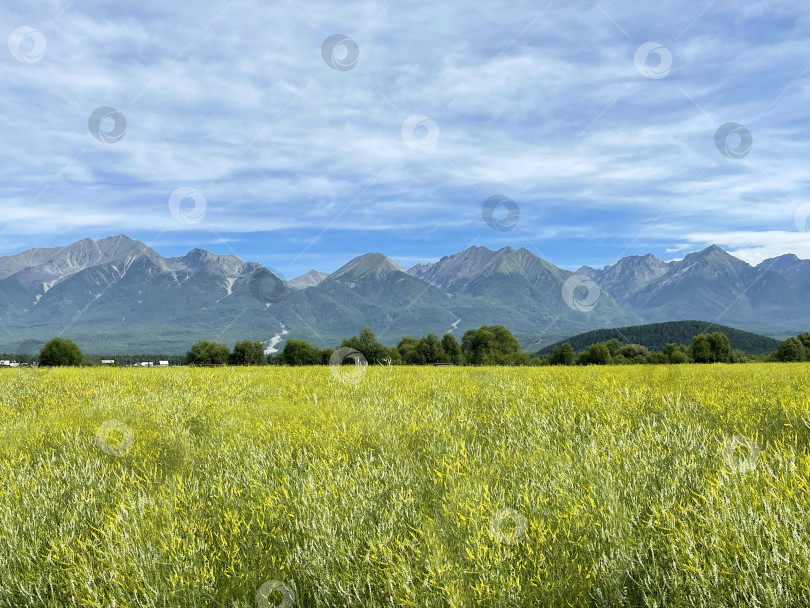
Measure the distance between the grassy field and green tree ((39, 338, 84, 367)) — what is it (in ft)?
255

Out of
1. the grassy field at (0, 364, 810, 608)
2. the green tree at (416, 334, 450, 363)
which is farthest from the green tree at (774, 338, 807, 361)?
the grassy field at (0, 364, 810, 608)

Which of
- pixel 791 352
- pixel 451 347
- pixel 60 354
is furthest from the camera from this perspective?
pixel 451 347

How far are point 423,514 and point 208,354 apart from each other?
7970cm

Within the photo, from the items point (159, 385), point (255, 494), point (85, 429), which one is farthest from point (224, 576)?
point (159, 385)

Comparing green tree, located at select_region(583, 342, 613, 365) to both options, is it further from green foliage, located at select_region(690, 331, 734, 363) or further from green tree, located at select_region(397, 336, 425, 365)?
green tree, located at select_region(397, 336, 425, 365)

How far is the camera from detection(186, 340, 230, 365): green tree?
68500 mm

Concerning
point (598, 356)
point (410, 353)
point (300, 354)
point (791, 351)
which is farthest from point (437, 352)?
point (791, 351)

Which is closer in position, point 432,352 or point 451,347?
point 432,352

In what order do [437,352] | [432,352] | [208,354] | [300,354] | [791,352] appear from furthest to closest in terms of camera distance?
[432,352] < [437,352] < [208,354] < [300,354] < [791,352]

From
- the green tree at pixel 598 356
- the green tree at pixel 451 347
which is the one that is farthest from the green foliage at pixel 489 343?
the green tree at pixel 598 356

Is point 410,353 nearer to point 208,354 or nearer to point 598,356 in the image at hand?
point 208,354

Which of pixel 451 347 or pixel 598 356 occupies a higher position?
pixel 451 347

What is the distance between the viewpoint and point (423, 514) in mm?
4121

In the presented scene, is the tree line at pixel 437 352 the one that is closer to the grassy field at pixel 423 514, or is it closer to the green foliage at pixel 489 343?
the green foliage at pixel 489 343
